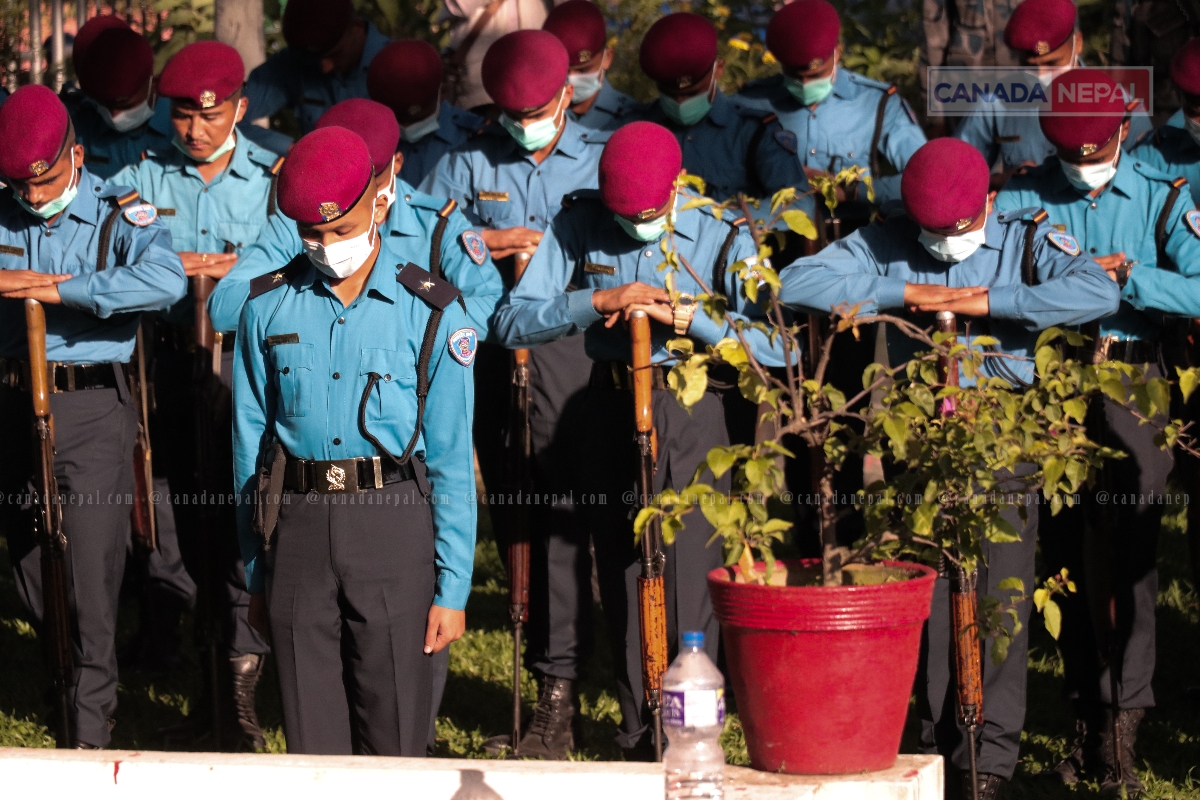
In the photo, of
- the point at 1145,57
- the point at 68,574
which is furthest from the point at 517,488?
the point at 1145,57

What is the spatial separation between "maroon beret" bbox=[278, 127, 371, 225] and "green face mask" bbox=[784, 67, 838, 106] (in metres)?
3.38

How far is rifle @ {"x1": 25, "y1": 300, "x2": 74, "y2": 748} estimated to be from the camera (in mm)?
5617

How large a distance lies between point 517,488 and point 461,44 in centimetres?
327

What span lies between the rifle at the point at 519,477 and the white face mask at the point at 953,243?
1.60m

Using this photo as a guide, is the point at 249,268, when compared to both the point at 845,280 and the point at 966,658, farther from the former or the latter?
the point at 966,658

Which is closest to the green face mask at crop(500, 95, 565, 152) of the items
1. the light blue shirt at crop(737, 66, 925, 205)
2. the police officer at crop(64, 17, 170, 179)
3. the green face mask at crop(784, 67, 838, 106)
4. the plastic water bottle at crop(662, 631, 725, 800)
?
the light blue shirt at crop(737, 66, 925, 205)

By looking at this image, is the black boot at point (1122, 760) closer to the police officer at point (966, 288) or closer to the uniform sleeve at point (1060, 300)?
the police officer at point (966, 288)

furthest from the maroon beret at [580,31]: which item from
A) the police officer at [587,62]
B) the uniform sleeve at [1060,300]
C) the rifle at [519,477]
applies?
the uniform sleeve at [1060,300]

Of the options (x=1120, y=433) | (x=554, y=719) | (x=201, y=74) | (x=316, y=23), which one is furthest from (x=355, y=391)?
(x=316, y=23)

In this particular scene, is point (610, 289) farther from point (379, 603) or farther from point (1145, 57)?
point (1145, 57)

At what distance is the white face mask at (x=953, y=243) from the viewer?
17.8ft

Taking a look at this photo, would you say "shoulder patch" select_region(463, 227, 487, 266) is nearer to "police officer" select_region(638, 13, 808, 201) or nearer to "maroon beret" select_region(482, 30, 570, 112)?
"maroon beret" select_region(482, 30, 570, 112)

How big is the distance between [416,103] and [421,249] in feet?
4.46

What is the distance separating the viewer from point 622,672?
5.84 metres
